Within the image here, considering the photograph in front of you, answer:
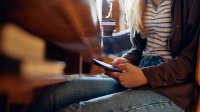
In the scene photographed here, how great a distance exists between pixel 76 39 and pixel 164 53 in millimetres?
667

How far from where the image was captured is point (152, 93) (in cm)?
74

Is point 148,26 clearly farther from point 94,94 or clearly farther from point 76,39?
point 76,39

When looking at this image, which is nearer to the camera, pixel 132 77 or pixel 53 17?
pixel 53 17

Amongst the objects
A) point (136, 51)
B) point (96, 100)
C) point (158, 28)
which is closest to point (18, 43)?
point (96, 100)

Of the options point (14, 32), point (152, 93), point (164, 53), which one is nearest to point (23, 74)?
point (14, 32)

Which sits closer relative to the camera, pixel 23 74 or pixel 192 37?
pixel 23 74

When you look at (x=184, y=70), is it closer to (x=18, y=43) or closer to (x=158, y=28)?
(x=158, y=28)

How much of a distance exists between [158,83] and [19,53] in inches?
24.8

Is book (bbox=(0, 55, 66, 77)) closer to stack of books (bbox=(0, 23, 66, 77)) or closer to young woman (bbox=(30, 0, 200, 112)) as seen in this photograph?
stack of books (bbox=(0, 23, 66, 77))

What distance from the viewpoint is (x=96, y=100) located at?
0.70 meters

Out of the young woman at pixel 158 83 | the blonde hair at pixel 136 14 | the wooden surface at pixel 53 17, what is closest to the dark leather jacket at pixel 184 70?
the young woman at pixel 158 83

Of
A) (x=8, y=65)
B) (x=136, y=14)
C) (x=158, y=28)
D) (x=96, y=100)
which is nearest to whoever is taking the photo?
(x=8, y=65)

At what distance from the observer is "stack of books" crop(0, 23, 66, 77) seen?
148 mm

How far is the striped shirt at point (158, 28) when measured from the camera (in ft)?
2.87
